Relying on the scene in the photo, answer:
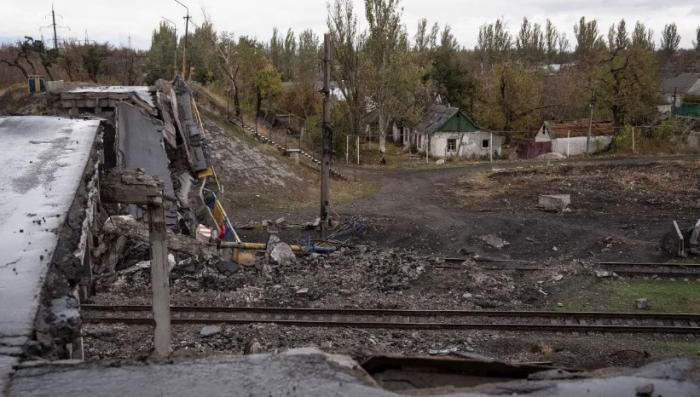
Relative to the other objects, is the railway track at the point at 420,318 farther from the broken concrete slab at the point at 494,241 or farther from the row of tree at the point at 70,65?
A: the row of tree at the point at 70,65

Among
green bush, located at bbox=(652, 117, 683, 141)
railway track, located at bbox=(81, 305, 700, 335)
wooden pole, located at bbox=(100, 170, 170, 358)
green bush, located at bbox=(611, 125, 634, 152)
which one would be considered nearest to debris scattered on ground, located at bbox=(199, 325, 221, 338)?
railway track, located at bbox=(81, 305, 700, 335)

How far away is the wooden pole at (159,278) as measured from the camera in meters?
6.19

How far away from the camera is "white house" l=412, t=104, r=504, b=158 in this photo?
119 ft

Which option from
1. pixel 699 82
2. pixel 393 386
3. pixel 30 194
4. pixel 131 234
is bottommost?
pixel 131 234

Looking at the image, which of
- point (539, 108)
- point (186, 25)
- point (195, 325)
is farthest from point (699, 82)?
point (195, 325)

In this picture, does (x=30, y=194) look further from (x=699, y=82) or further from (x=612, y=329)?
(x=699, y=82)

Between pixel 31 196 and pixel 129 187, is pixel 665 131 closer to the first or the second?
pixel 129 187

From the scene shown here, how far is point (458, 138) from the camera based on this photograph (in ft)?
120

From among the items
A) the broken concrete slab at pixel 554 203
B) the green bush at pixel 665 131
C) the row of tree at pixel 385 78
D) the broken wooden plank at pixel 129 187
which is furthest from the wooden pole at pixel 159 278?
the green bush at pixel 665 131

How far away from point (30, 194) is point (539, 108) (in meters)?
37.4

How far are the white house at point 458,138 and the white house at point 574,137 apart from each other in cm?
300

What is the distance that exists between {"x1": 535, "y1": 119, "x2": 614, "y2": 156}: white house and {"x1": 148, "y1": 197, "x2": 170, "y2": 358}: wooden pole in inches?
1306

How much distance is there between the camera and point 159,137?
16.3m

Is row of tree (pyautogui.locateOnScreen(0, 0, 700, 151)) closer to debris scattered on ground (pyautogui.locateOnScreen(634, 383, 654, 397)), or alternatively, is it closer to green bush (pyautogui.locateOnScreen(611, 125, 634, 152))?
green bush (pyautogui.locateOnScreen(611, 125, 634, 152))
